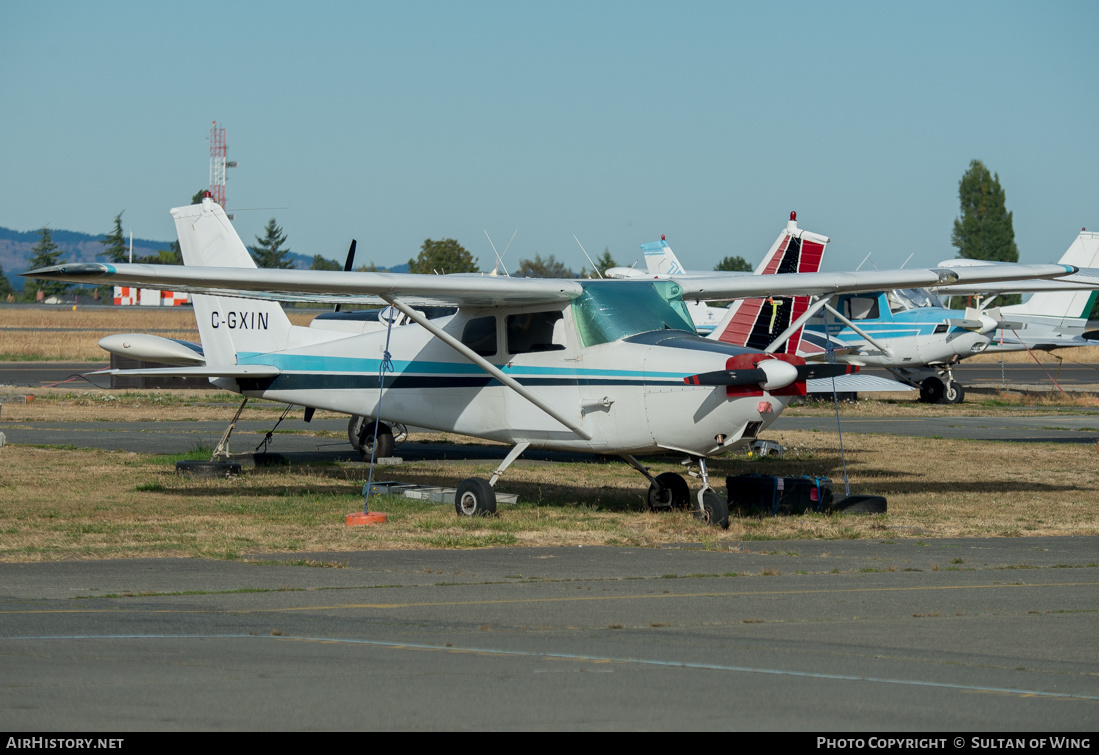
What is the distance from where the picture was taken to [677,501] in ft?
43.3

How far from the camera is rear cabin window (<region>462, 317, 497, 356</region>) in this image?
13180 millimetres

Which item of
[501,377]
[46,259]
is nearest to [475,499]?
[501,377]

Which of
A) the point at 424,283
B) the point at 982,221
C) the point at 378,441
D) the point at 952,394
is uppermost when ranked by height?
the point at 982,221

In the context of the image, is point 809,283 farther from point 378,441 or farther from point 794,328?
point 378,441

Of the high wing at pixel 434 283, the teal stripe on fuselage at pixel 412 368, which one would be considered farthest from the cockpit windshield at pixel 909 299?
the teal stripe on fuselage at pixel 412 368

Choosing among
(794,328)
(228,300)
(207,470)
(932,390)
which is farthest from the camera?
(932,390)

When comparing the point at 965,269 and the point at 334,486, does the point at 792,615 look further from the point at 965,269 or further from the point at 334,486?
the point at 965,269

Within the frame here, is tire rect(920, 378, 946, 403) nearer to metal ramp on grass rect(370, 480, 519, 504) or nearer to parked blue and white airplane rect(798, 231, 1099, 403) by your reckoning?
parked blue and white airplane rect(798, 231, 1099, 403)

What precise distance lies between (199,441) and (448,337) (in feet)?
31.6

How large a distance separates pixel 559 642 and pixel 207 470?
10.1 meters

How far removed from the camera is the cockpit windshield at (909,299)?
102 ft

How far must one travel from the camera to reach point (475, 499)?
12367 mm

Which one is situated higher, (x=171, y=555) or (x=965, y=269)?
(x=965, y=269)

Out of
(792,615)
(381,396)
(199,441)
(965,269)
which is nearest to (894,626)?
(792,615)
